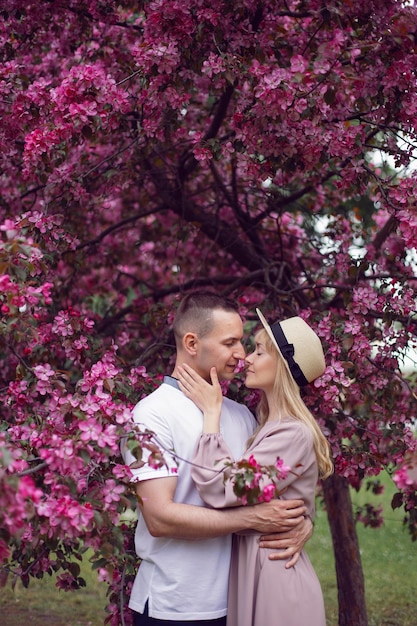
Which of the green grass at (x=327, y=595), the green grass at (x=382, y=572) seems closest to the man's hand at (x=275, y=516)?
the green grass at (x=327, y=595)

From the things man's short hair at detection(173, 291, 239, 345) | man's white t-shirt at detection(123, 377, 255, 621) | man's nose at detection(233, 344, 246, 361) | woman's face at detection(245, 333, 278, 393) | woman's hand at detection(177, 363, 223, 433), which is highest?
man's short hair at detection(173, 291, 239, 345)

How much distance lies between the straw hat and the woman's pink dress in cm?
26

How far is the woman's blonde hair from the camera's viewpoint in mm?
3121

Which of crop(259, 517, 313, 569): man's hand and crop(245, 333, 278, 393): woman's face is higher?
crop(245, 333, 278, 393): woman's face

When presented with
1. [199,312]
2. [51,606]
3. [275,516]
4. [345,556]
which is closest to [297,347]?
[199,312]

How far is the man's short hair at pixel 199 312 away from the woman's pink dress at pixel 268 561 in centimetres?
51

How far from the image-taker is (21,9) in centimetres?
443

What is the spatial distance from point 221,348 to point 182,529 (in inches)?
29.8

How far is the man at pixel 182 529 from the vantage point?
2.79 meters

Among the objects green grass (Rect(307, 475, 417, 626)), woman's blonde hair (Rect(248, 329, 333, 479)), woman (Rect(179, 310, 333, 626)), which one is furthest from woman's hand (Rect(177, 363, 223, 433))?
green grass (Rect(307, 475, 417, 626))

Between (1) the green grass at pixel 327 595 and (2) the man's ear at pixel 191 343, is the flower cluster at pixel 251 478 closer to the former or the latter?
(2) the man's ear at pixel 191 343

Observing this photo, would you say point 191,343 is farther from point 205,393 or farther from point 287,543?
point 287,543

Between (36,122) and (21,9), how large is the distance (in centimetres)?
93

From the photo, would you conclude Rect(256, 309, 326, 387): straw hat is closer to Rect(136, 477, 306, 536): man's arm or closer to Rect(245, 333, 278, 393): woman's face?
Rect(245, 333, 278, 393): woman's face
